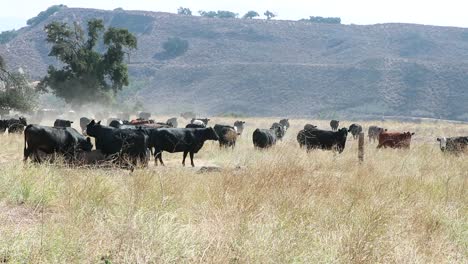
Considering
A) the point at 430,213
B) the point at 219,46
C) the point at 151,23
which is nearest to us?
the point at 430,213

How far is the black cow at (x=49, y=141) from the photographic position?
1560 cm

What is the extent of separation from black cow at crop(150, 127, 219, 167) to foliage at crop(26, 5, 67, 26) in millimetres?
173897

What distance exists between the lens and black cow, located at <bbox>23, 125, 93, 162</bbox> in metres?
15.6

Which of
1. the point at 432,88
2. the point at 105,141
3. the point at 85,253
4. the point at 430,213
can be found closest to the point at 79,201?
the point at 85,253

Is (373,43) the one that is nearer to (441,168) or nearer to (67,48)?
(67,48)

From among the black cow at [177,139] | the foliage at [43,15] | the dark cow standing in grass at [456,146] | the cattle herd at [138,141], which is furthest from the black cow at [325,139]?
the foliage at [43,15]

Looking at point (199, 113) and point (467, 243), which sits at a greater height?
point (467, 243)

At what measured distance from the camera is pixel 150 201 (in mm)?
8336

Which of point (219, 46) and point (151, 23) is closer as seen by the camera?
Answer: point (219, 46)

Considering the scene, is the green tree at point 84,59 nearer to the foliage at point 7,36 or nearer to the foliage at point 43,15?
the foliage at point 7,36

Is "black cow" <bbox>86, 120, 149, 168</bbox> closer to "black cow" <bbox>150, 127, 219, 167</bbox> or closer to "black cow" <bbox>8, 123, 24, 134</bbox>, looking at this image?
"black cow" <bbox>150, 127, 219, 167</bbox>

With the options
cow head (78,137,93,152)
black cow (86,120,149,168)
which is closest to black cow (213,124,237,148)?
black cow (86,120,149,168)

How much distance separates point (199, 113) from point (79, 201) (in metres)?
89.1

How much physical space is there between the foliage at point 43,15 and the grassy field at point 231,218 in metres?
184
